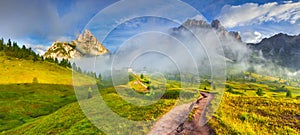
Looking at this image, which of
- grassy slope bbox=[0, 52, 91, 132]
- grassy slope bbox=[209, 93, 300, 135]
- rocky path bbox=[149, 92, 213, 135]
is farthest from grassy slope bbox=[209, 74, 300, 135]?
grassy slope bbox=[0, 52, 91, 132]

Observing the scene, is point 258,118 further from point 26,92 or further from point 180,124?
point 26,92

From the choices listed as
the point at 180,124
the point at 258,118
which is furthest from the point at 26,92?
the point at 258,118

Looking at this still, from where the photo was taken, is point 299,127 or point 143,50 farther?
point 299,127

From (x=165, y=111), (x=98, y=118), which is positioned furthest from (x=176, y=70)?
(x=98, y=118)

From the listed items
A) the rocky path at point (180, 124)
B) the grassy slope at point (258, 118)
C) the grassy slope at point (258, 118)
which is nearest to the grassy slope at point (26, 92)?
the rocky path at point (180, 124)

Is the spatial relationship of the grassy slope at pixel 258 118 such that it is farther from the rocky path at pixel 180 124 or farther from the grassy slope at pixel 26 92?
the grassy slope at pixel 26 92

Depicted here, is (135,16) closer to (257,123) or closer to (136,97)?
(136,97)
